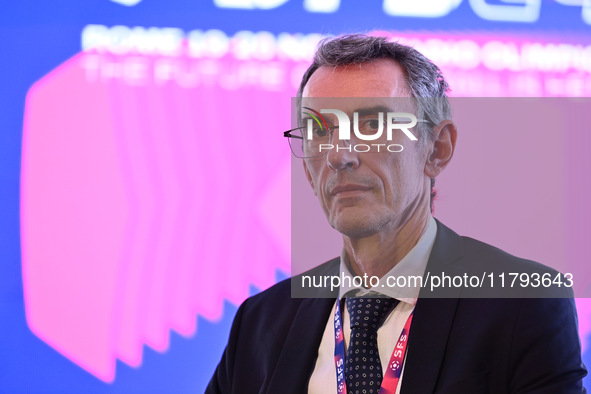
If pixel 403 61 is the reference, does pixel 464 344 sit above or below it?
below

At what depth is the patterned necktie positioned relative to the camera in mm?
1716

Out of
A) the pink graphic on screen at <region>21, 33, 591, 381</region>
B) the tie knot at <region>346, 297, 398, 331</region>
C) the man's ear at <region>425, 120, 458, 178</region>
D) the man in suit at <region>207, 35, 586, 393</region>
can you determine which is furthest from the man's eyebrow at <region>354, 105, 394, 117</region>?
the pink graphic on screen at <region>21, 33, 591, 381</region>

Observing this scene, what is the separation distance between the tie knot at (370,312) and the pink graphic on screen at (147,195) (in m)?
1.02

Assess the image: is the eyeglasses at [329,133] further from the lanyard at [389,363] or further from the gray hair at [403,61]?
the lanyard at [389,363]

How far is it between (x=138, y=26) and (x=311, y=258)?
1.34 meters

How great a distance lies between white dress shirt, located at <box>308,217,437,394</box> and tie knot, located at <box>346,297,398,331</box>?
15 millimetres

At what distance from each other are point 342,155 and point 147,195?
1273 mm

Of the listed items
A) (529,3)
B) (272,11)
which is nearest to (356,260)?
(272,11)

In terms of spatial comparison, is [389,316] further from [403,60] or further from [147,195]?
[147,195]

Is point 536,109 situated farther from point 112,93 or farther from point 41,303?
point 41,303

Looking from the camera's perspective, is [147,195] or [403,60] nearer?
→ [403,60]

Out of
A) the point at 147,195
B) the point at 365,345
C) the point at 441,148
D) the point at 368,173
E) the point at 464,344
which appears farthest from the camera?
the point at 147,195

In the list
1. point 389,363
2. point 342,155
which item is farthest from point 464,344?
point 342,155

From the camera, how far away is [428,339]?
168 centimetres
